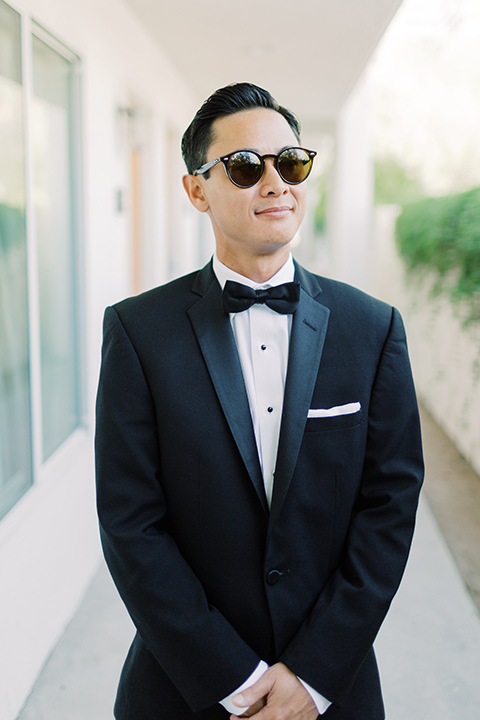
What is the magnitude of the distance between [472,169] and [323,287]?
4.11m

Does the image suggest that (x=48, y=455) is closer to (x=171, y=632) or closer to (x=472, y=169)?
(x=171, y=632)

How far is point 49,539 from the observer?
9.08ft

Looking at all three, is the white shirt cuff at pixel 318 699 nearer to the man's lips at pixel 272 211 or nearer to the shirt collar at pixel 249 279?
the shirt collar at pixel 249 279

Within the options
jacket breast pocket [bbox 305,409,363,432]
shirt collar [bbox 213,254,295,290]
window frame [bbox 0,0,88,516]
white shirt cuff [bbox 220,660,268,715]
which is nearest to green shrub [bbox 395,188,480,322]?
window frame [bbox 0,0,88,516]

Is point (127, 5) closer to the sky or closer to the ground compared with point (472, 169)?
closer to the sky

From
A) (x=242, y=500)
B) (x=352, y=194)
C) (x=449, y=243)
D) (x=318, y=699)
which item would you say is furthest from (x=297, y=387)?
(x=352, y=194)

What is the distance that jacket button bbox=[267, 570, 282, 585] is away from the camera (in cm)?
128

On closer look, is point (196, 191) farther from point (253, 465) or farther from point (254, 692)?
point (254, 692)

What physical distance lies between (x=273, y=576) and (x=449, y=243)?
420 cm

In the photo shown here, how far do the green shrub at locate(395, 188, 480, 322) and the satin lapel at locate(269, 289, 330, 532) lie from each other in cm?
300

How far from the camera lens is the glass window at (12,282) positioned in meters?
2.45

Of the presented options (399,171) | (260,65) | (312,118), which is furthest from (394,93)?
(260,65)

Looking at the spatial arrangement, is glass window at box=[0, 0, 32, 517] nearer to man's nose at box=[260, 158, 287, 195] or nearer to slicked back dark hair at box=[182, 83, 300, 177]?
slicked back dark hair at box=[182, 83, 300, 177]

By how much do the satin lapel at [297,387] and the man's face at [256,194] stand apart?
6.0 inches
